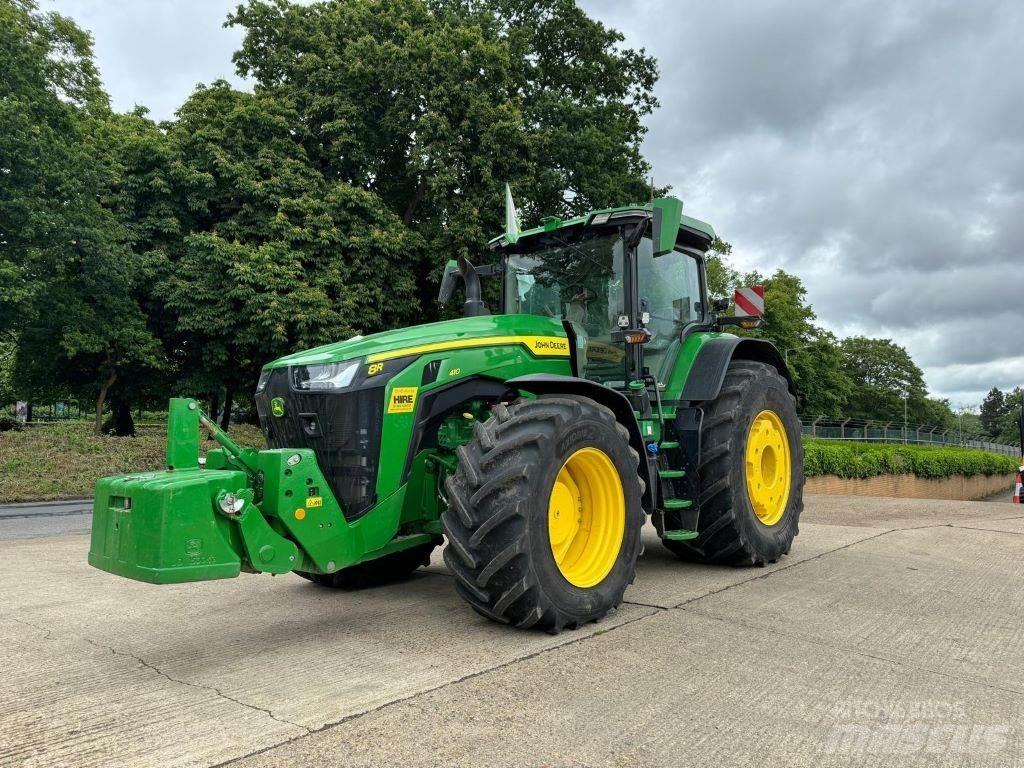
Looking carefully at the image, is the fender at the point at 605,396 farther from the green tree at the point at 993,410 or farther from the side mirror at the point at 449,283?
the green tree at the point at 993,410

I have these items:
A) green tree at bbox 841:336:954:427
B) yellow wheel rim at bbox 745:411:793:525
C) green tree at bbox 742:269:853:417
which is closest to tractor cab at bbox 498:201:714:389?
yellow wheel rim at bbox 745:411:793:525

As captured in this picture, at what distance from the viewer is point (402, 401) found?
3.93 meters

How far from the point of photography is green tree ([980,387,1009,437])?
138625 millimetres

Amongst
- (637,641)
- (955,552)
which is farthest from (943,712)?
(955,552)

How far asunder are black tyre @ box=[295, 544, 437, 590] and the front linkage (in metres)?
1.13

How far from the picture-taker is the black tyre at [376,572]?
488 cm

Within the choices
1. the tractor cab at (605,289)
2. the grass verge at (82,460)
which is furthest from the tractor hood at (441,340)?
the grass verge at (82,460)

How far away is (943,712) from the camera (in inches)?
111

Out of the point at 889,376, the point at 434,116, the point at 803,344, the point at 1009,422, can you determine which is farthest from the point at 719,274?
the point at 1009,422

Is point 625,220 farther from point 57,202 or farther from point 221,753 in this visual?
point 57,202

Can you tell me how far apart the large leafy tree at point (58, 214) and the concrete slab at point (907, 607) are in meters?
15.1

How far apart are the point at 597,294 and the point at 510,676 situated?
9.52 ft

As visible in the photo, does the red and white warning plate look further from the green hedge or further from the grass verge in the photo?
the green hedge

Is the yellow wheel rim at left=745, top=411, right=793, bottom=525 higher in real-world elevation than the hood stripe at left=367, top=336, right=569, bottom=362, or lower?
lower
